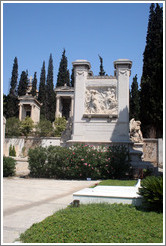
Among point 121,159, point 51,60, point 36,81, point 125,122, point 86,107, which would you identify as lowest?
point 121,159

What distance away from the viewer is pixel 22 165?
1728 centimetres

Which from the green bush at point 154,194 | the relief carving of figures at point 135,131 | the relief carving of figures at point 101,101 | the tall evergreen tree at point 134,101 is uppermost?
the tall evergreen tree at point 134,101

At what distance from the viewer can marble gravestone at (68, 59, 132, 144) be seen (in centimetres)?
1455

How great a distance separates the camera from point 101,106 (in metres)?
15.1

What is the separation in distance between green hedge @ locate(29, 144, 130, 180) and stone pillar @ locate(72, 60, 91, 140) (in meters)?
1.73

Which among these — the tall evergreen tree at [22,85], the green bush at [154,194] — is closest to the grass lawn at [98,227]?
the green bush at [154,194]

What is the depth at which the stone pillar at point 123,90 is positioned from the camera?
571 inches

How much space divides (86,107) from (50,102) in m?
35.0

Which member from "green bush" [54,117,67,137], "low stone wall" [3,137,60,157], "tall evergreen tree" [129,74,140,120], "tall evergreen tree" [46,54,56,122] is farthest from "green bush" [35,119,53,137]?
"tall evergreen tree" [46,54,56,122]

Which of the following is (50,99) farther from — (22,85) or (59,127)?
(59,127)

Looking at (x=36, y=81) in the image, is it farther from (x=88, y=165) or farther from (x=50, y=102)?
(x=88, y=165)

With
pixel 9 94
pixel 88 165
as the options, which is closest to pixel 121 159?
pixel 88 165

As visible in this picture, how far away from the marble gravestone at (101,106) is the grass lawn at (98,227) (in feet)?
30.3

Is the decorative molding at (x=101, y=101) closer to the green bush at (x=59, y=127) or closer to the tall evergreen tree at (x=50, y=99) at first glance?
the green bush at (x=59, y=127)
